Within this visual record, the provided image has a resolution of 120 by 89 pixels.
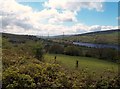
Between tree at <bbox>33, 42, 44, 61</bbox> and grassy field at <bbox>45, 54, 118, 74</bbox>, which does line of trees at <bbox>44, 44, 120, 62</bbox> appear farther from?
tree at <bbox>33, 42, 44, 61</bbox>

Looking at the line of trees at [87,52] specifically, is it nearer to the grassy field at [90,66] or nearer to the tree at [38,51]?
the grassy field at [90,66]

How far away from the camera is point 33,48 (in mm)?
12398

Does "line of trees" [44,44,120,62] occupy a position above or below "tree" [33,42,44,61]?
below

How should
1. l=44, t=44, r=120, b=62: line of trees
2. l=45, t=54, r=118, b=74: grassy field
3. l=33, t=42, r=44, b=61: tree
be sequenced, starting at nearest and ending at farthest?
l=45, t=54, r=118, b=74: grassy field < l=33, t=42, r=44, b=61: tree < l=44, t=44, r=120, b=62: line of trees

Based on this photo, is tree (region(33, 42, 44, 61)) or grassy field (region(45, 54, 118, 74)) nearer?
grassy field (region(45, 54, 118, 74))

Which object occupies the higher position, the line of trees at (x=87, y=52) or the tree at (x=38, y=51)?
the tree at (x=38, y=51)

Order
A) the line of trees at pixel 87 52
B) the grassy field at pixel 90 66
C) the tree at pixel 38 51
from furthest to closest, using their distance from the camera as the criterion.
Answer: the line of trees at pixel 87 52, the tree at pixel 38 51, the grassy field at pixel 90 66

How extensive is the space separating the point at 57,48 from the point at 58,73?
527 inches

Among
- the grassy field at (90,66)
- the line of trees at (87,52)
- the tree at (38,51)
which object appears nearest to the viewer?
the grassy field at (90,66)

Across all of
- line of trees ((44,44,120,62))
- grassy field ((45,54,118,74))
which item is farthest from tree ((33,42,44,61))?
line of trees ((44,44,120,62))

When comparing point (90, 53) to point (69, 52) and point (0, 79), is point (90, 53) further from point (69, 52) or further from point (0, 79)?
point (0, 79)

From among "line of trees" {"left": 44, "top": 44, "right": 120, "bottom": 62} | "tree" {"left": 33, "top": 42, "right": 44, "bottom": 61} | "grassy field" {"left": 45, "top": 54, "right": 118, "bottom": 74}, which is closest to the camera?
"grassy field" {"left": 45, "top": 54, "right": 118, "bottom": 74}

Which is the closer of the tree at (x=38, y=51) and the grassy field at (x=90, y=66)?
the grassy field at (x=90, y=66)

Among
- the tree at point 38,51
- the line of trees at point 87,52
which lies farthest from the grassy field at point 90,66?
the line of trees at point 87,52
